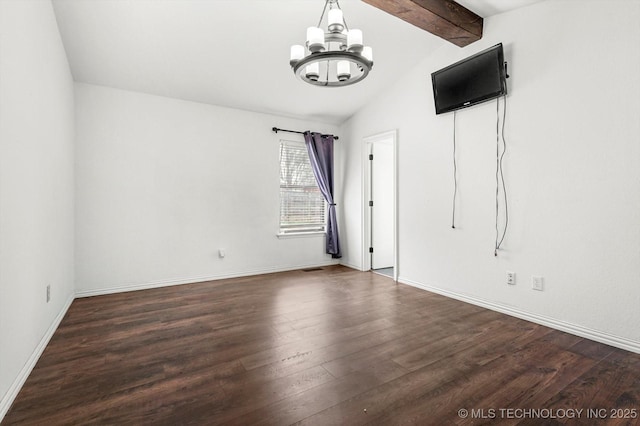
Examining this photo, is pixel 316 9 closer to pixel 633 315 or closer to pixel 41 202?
pixel 41 202

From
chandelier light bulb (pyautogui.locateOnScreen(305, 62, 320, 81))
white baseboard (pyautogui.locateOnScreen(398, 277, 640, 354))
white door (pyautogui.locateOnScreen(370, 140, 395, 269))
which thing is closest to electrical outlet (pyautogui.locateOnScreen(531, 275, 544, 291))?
white baseboard (pyautogui.locateOnScreen(398, 277, 640, 354))

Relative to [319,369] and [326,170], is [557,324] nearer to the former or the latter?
[319,369]

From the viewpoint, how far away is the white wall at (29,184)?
5.59 ft

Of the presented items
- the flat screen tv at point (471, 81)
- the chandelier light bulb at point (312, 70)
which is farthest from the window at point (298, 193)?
the chandelier light bulb at point (312, 70)

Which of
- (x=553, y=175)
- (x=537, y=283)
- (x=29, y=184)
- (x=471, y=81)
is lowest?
(x=537, y=283)

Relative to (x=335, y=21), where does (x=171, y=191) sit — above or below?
below

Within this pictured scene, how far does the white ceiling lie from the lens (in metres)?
2.88

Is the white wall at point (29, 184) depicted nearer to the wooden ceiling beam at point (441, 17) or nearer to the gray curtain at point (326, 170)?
the wooden ceiling beam at point (441, 17)

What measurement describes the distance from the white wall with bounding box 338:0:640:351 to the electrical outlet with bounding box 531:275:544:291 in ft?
0.18

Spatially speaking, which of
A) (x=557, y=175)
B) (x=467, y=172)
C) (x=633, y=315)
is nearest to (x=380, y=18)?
(x=467, y=172)

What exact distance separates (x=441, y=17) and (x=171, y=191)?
3.82 meters

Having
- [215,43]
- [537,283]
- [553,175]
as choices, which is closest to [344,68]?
[215,43]

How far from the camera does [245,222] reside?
15.7 ft

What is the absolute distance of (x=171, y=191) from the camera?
4.22 metres
